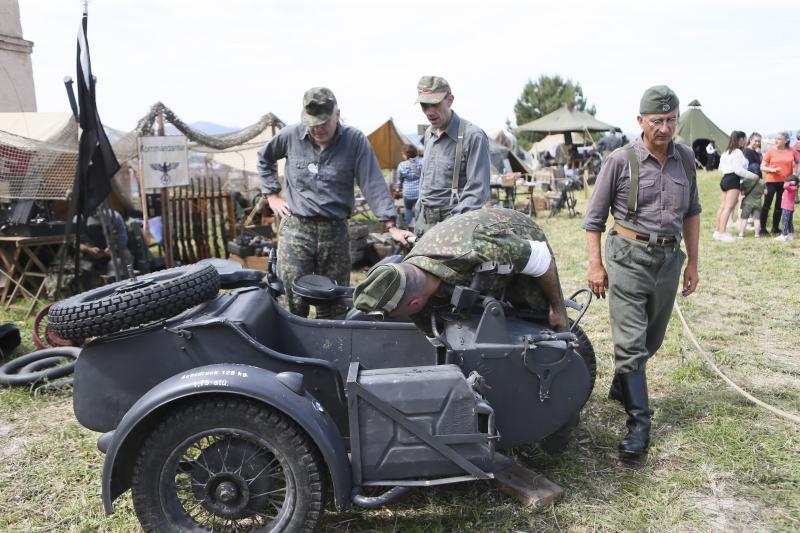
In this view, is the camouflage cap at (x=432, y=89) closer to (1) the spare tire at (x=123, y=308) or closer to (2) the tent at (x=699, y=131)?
Answer: (1) the spare tire at (x=123, y=308)

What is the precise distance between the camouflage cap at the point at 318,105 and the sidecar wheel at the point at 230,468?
7.44 ft

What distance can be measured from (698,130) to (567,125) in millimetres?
5802

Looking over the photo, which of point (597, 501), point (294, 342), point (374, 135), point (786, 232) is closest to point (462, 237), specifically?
point (294, 342)

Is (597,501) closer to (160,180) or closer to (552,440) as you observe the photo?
(552,440)

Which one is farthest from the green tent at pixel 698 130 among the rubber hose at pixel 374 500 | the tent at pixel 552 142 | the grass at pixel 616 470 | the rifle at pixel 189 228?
the rubber hose at pixel 374 500

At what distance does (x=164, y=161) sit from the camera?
26.1 feet

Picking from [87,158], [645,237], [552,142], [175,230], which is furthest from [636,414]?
[552,142]

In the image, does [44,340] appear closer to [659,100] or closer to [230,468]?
[230,468]

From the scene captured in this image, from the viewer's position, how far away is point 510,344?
8.61 feet

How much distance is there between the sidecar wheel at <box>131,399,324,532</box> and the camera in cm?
233

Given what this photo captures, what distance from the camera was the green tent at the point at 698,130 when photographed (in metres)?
27.2

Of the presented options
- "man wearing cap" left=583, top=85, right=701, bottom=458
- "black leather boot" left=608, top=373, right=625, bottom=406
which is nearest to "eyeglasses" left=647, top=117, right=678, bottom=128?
"man wearing cap" left=583, top=85, right=701, bottom=458

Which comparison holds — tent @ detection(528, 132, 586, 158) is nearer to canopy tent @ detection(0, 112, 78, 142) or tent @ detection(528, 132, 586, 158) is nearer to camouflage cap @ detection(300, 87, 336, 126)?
canopy tent @ detection(0, 112, 78, 142)

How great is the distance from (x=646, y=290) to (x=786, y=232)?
28.9 ft
